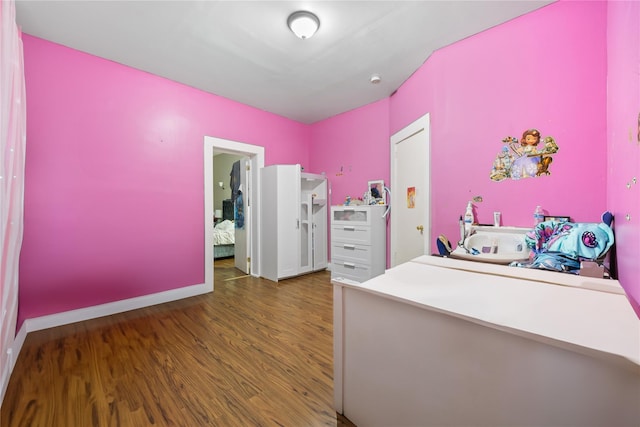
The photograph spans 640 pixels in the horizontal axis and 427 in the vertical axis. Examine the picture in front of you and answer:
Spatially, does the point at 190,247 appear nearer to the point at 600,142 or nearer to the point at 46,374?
the point at 46,374

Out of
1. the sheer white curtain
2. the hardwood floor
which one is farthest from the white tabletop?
the sheer white curtain

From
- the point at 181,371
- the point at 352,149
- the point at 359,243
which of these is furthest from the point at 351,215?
the point at 181,371

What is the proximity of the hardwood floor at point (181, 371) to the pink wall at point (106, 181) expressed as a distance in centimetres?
43

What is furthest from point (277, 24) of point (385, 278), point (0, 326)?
point (0, 326)

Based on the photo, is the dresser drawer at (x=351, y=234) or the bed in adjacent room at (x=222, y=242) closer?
the dresser drawer at (x=351, y=234)

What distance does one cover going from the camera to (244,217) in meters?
4.04

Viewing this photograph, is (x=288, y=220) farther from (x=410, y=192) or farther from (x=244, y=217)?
(x=410, y=192)

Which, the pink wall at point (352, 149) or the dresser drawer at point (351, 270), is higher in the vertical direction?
the pink wall at point (352, 149)

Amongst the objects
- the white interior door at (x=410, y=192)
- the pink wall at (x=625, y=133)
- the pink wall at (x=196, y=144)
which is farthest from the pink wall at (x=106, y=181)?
the pink wall at (x=625, y=133)

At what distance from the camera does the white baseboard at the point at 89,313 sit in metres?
1.73

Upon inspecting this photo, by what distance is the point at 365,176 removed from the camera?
3.76 metres

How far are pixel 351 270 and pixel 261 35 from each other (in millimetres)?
2771

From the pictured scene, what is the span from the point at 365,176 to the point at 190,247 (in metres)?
2.54

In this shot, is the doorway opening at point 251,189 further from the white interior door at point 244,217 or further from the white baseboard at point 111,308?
the white baseboard at point 111,308
